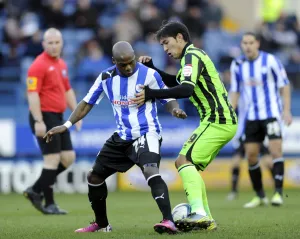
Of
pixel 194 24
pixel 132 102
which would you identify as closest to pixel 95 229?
pixel 132 102

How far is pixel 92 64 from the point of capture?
18.0m

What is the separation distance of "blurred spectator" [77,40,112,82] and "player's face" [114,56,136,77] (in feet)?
34.0

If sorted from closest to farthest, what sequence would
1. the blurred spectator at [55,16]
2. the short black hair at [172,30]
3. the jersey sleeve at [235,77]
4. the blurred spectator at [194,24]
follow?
the short black hair at [172,30] < the jersey sleeve at [235,77] < the blurred spectator at [55,16] < the blurred spectator at [194,24]

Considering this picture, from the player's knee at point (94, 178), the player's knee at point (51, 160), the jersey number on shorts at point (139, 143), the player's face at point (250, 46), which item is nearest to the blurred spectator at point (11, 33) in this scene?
the player's face at point (250, 46)

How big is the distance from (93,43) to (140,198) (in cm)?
507

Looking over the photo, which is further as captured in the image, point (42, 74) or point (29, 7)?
point (29, 7)

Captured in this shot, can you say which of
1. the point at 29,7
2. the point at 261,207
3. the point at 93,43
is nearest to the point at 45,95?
the point at 261,207

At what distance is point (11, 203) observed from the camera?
12.6m

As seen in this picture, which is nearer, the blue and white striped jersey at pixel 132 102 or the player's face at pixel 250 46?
the blue and white striped jersey at pixel 132 102

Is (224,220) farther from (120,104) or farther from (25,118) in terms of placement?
(25,118)

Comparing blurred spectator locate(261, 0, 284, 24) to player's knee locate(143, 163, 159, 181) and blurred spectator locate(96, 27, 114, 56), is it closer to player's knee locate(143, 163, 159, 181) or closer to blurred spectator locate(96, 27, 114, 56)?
blurred spectator locate(96, 27, 114, 56)

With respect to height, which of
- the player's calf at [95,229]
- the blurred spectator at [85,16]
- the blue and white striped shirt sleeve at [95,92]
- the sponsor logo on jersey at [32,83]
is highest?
the blurred spectator at [85,16]

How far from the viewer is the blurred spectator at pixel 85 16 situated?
62.6 ft

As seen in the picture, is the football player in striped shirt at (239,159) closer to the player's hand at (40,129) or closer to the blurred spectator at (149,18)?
the player's hand at (40,129)
